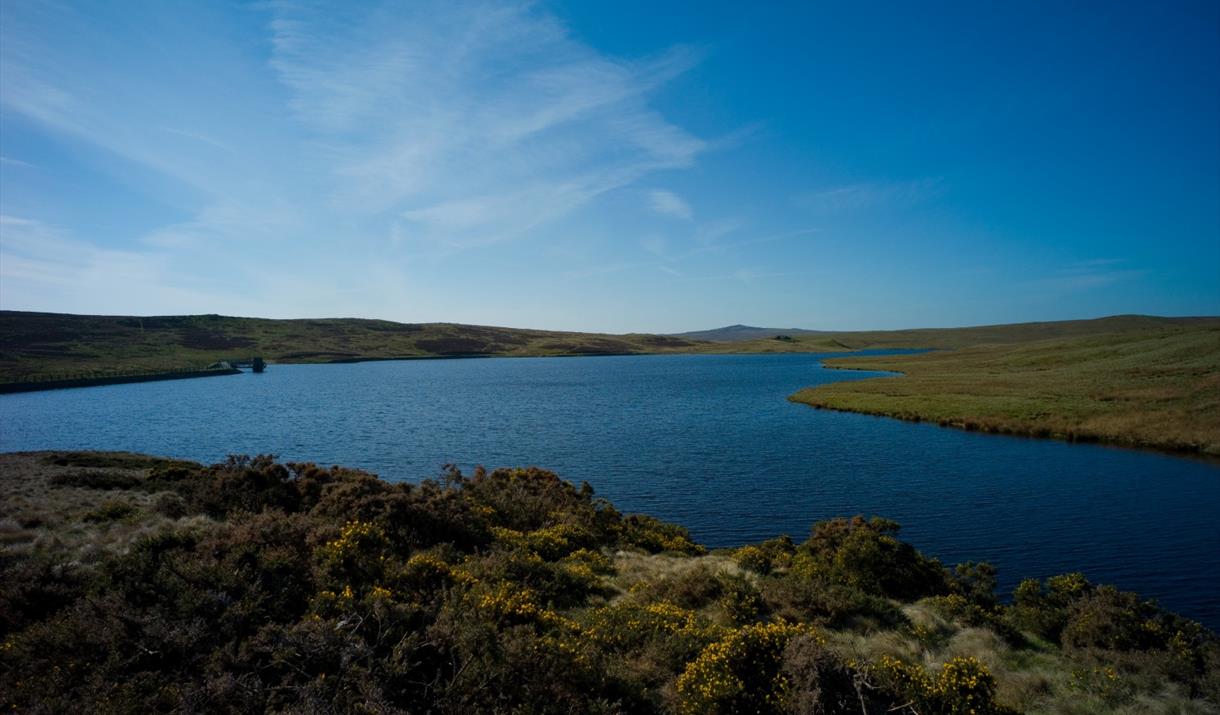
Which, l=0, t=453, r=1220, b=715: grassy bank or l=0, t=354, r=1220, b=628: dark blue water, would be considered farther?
l=0, t=354, r=1220, b=628: dark blue water

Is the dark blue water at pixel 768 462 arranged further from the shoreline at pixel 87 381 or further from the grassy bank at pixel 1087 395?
the shoreline at pixel 87 381

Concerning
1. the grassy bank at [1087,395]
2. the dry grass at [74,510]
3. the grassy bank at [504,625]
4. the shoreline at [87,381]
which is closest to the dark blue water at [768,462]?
the grassy bank at [1087,395]

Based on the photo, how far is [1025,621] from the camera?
16422 millimetres

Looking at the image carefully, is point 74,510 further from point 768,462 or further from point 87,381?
point 87,381

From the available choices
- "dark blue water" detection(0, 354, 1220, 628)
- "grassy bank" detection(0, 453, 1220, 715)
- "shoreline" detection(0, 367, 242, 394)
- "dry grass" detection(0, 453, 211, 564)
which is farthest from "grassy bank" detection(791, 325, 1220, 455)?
"shoreline" detection(0, 367, 242, 394)

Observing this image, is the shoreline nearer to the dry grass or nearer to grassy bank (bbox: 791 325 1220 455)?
the dry grass

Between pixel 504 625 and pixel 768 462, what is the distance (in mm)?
34517

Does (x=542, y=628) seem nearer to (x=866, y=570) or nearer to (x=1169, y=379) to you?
(x=866, y=570)

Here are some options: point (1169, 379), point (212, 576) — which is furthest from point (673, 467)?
point (1169, 379)

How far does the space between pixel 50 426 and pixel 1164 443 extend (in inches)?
4597

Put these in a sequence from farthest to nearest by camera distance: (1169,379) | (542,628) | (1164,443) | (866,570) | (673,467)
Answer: (1169,379) → (1164,443) → (673,467) → (866,570) → (542,628)

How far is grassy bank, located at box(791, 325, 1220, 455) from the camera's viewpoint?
4950 cm

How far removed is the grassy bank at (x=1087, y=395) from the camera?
4950cm

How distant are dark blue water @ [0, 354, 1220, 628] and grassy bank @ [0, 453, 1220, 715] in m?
8.91
